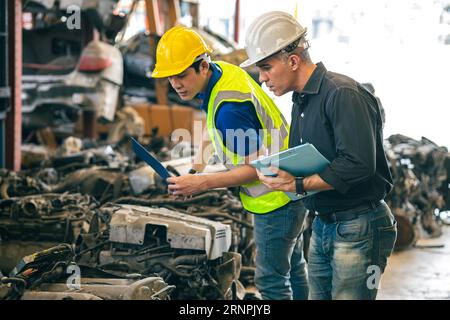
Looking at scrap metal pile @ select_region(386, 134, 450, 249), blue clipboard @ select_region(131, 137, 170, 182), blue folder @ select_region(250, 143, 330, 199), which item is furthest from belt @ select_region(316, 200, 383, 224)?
scrap metal pile @ select_region(386, 134, 450, 249)

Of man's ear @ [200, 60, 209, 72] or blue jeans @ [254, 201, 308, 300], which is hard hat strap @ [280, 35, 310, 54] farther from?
blue jeans @ [254, 201, 308, 300]

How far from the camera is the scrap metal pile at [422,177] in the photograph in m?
6.70

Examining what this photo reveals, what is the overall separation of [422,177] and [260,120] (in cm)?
439

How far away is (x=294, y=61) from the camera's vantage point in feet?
8.70

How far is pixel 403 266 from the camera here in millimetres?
5949

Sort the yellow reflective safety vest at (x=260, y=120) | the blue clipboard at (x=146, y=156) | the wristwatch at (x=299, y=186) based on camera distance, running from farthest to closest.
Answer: the yellow reflective safety vest at (x=260, y=120)
the blue clipboard at (x=146, y=156)
the wristwatch at (x=299, y=186)

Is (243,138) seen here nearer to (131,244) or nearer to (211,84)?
(211,84)

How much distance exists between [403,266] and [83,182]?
284cm

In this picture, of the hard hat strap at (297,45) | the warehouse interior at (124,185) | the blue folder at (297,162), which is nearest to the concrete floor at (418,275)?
the warehouse interior at (124,185)

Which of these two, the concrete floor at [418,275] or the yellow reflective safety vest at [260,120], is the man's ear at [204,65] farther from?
the concrete floor at [418,275]

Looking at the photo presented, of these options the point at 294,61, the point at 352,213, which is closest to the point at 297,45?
the point at 294,61

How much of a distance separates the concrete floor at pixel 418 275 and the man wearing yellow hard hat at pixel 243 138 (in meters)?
1.97

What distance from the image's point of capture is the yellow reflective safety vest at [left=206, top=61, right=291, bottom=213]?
3051mm
